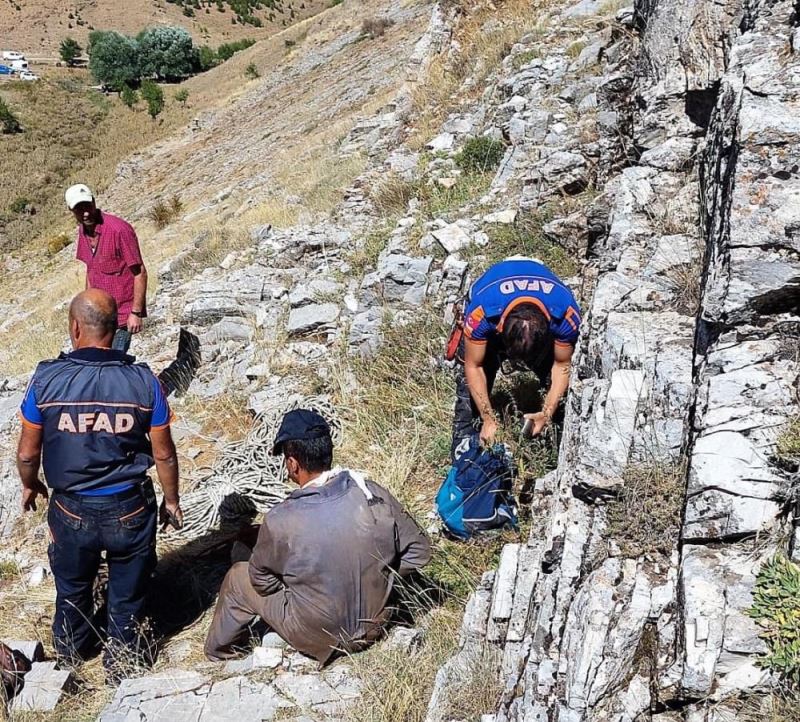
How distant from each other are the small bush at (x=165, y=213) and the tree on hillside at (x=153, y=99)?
57.4 ft

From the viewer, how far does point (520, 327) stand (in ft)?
11.1

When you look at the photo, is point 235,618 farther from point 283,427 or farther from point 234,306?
point 234,306

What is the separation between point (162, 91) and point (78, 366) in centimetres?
3689

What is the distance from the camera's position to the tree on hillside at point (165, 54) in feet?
149

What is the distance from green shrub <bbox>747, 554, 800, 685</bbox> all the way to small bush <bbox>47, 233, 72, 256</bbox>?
1975 centimetres

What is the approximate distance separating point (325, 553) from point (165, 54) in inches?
1948

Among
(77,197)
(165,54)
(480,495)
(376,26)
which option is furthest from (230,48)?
(480,495)

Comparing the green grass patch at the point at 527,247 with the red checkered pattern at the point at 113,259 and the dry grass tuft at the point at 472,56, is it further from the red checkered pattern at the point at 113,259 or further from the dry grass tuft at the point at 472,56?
the dry grass tuft at the point at 472,56

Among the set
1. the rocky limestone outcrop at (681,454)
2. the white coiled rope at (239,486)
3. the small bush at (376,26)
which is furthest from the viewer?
the small bush at (376,26)

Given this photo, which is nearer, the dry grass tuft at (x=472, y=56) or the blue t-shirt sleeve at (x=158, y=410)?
the blue t-shirt sleeve at (x=158, y=410)

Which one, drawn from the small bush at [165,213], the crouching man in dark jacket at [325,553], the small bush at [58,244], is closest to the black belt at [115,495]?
the crouching man in dark jacket at [325,553]

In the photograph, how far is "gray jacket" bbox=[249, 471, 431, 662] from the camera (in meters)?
2.98

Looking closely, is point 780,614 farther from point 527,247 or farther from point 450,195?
point 450,195

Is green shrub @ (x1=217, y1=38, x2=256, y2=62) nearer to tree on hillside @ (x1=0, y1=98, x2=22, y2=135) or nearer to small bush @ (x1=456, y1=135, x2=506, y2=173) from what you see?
tree on hillside @ (x1=0, y1=98, x2=22, y2=135)
